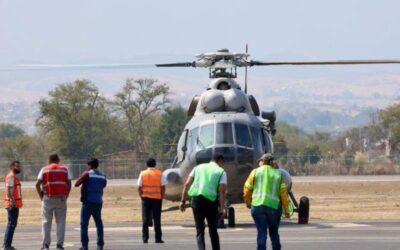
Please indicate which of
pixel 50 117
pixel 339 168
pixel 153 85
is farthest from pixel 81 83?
pixel 339 168

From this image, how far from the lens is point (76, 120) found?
3969 inches

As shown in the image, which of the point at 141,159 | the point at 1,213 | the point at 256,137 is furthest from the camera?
the point at 141,159

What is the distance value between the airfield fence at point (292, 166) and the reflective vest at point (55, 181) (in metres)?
Result: 56.8

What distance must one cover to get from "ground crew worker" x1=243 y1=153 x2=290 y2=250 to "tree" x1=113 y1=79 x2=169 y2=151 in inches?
3551

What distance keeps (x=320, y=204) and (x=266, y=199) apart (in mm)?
26302

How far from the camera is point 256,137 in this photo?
32781 mm

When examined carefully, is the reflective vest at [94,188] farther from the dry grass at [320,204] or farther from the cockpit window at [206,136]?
the dry grass at [320,204]

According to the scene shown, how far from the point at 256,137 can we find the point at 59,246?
9.39 meters

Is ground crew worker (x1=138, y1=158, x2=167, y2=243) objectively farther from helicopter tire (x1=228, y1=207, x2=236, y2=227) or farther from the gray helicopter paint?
helicopter tire (x1=228, y1=207, x2=236, y2=227)

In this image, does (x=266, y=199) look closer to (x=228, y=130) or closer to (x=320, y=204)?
(x=228, y=130)

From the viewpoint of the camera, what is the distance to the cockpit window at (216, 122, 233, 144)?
105 feet

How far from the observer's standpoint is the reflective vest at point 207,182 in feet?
74.1

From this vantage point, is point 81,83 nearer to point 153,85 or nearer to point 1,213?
point 153,85

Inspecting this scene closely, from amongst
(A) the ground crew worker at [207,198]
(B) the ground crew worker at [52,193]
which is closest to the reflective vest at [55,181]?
(B) the ground crew worker at [52,193]
